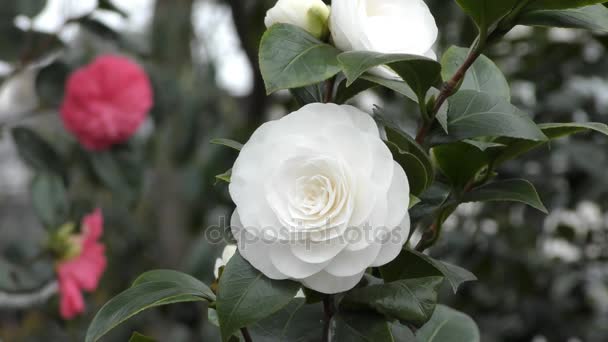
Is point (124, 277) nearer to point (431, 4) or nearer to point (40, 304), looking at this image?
→ point (40, 304)

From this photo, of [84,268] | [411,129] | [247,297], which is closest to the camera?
[247,297]

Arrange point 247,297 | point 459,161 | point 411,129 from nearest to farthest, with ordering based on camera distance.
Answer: point 247,297, point 459,161, point 411,129

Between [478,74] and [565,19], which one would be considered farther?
[478,74]

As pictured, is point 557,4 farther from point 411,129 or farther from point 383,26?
point 411,129

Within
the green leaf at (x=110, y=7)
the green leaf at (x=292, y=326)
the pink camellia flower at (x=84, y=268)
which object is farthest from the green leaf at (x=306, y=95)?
the green leaf at (x=110, y=7)

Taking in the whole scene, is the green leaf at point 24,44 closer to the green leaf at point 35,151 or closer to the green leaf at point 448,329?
the green leaf at point 35,151

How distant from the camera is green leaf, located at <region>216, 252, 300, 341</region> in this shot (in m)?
0.47

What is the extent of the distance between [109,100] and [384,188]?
1313 millimetres

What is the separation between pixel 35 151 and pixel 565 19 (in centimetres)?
142

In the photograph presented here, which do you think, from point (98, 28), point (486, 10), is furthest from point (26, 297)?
point (486, 10)

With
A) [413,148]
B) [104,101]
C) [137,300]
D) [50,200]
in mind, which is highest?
[413,148]

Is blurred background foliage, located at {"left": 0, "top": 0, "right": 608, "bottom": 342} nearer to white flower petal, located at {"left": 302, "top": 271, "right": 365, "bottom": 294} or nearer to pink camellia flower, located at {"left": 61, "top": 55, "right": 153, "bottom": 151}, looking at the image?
pink camellia flower, located at {"left": 61, "top": 55, "right": 153, "bottom": 151}

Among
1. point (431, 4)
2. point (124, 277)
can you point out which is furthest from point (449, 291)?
point (124, 277)

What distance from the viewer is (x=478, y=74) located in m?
0.64
